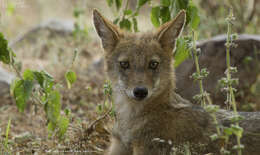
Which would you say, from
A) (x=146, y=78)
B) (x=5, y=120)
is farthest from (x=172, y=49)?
(x=5, y=120)

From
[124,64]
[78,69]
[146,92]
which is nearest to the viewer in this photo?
[146,92]

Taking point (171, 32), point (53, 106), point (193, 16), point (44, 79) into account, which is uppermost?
point (193, 16)

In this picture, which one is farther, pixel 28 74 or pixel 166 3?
pixel 166 3

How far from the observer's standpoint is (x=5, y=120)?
232 inches

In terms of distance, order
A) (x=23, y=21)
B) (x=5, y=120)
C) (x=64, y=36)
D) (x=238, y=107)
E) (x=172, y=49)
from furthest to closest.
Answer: (x=23, y=21), (x=64, y=36), (x=238, y=107), (x=5, y=120), (x=172, y=49)

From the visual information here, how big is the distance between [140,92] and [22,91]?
1177 millimetres

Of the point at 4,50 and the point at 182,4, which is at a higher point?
the point at 182,4

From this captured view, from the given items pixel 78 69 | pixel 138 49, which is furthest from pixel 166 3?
pixel 78 69

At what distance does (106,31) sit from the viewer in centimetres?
432

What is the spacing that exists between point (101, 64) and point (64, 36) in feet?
9.59

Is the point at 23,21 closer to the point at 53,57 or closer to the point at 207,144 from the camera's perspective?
the point at 53,57

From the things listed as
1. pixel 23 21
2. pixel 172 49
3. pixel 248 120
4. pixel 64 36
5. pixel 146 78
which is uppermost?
pixel 23 21

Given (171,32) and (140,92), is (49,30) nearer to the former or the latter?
(171,32)

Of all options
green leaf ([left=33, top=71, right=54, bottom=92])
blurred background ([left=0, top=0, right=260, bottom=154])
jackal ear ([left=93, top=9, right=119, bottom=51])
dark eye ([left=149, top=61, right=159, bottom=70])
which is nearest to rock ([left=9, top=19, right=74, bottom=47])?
blurred background ([left=0, top=0, right=260, bottom=154])
